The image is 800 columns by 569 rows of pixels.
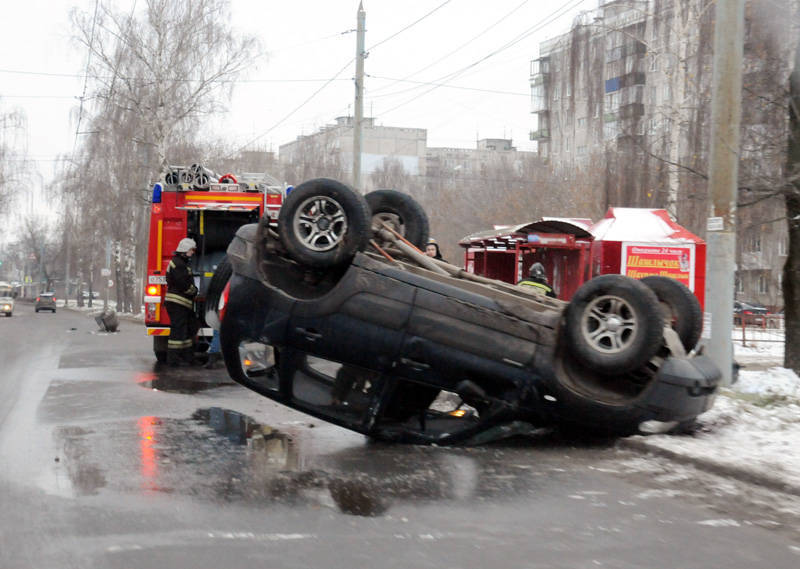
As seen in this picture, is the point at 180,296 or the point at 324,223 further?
the point at 180,296

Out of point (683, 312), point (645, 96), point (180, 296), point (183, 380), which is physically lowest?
point (183, 380)

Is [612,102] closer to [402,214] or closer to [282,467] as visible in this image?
[402,214]

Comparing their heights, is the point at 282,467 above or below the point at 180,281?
below

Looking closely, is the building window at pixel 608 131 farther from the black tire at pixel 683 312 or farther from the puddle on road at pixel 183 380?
the black tire at pixel 683 312

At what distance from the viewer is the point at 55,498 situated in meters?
5.71

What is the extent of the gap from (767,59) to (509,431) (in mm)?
6773

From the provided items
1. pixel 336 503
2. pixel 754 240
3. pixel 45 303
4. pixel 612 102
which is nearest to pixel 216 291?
pixel 336 503

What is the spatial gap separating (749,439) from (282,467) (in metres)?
3.83

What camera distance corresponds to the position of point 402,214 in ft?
29.5

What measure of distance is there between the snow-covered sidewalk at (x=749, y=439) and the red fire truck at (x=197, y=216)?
7449mm

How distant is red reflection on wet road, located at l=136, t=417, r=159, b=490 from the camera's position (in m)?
6.23

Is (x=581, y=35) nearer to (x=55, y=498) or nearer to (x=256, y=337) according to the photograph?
(x=256, y=337)

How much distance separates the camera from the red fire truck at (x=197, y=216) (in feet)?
46.3

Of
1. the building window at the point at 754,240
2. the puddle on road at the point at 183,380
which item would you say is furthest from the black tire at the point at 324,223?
the building window at the point at 754,240
